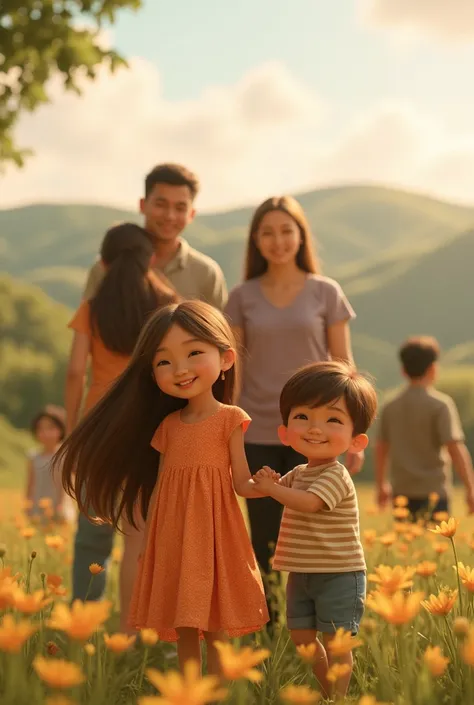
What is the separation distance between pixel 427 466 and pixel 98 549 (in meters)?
3.11

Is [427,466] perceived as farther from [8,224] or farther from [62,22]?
[8,224]

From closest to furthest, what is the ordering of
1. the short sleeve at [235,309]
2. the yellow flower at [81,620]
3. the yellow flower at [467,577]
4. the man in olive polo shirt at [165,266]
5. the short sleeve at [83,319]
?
1. the yellow flower at [81,620]
2. the yellow flower at [467,577]
3. the short sleeve at [83,319]
4. the man in olive polo shirt at [165,266]
5. the short sleeve at [235,309]

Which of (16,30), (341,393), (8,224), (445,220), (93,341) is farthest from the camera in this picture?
(8,224)

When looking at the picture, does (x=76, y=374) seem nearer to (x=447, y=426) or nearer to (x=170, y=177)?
(x=170, y=177)

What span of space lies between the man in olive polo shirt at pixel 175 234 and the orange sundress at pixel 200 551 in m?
1.63

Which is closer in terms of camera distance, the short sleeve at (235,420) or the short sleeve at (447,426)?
the short sleeve at (235,420)

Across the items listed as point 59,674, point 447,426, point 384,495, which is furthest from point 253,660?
point 384,495

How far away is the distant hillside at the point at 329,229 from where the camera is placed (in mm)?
170375

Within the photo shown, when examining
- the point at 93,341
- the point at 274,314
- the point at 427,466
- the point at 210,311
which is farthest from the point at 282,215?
the point at 427,466

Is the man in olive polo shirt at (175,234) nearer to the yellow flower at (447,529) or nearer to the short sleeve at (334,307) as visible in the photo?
the short sleeve at (334,307)

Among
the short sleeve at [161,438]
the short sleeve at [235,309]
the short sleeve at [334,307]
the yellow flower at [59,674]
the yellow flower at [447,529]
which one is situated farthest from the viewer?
the short sleeve at [235,309]

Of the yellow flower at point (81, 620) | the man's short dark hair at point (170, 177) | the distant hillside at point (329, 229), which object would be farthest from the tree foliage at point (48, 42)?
the distant hillside at point (329, 229)

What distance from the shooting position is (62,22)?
6.73 m

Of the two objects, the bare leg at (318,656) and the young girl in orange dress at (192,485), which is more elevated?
the young girl in orange dress at (192,485)
